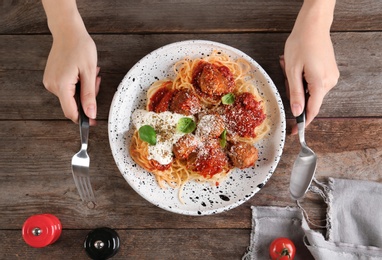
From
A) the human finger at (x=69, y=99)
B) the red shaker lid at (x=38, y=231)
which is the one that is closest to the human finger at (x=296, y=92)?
the human finger at (x=69, y=99)

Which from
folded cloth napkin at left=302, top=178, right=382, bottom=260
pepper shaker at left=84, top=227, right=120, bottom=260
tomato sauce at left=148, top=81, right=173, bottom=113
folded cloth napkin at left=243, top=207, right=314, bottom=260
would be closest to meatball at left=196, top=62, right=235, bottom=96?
tomato sauce at left=148, top=81, right=173, bottom=113

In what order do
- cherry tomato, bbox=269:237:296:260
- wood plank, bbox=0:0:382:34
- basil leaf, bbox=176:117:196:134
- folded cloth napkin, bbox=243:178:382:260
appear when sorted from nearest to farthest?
basil leaf, bbox=176:117:196:134, cherry tomato, bbox=269:237:296:260, folded cloth napkin, bbox=243:178:382:260, wood plank, bbox=0:0:382:34

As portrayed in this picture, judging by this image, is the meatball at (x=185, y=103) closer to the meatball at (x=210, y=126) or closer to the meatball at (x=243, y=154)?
the meatball at (x=210, y=126)

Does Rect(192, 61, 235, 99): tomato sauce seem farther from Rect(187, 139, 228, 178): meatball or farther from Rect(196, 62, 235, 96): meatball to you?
Rect(187, 139, 228, 178): meatball

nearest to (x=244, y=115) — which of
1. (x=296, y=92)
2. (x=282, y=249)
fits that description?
(x=296, y=92)

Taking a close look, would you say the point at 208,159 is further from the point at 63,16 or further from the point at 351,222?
the point at 63,16
